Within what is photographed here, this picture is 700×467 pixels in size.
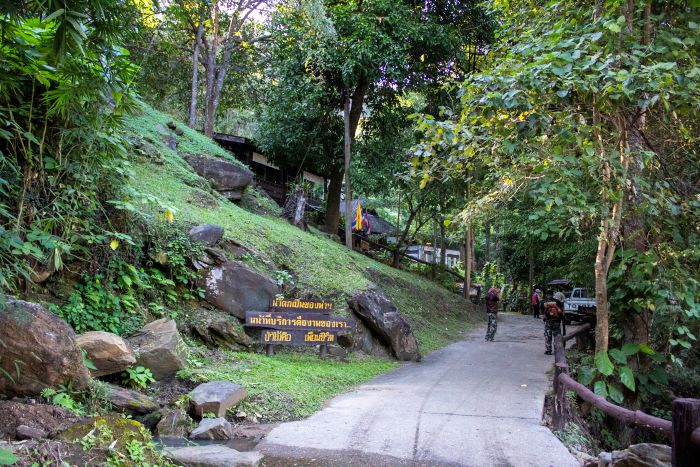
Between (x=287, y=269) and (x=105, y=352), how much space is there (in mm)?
5728

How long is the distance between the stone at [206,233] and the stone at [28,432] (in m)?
5.47

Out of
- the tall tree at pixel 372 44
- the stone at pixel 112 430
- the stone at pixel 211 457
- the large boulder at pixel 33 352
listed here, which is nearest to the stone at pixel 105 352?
the large boulder at pixel 33 352

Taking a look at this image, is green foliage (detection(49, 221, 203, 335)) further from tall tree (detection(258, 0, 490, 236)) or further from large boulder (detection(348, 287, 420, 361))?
tall tree (detection(258, 0, 490, 236))

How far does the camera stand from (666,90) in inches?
227

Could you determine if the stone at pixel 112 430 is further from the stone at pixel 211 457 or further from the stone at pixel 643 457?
the stone at pixel 643 457

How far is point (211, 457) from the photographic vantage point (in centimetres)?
464

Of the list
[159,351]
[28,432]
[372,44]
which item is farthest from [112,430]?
[372,44]

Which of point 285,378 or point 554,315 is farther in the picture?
point 554,315

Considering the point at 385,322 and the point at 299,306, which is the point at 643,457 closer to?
the point at 299,306

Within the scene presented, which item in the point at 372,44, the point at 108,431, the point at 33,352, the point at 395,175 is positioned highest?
the point at 372,44

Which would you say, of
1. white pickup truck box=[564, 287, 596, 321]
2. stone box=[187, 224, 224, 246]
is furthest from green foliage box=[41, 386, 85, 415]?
white pickup truck box=[564, 287, 596, 321]

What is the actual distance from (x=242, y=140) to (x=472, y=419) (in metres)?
20.8

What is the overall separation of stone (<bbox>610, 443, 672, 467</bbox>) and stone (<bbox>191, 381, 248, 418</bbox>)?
410 centimetres

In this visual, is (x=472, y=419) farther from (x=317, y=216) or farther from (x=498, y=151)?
(x=317, y=216)
